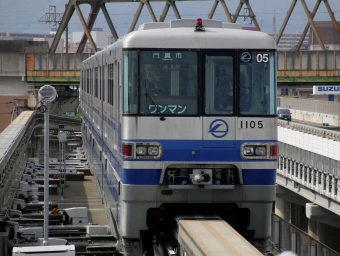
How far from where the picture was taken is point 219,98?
11.6m

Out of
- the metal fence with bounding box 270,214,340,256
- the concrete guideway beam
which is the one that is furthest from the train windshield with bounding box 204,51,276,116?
the concrete guideway beam

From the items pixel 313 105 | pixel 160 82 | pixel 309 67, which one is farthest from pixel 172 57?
pixel 313 105

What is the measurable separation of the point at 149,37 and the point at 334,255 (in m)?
5.79

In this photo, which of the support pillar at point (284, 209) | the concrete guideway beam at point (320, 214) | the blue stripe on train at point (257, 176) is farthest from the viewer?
the support pillar at point (284, 209)

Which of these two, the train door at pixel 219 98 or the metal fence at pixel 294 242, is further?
the metal fence at pixel 294 242

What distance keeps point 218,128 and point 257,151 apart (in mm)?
569

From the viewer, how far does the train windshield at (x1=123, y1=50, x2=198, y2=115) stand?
11469 mm

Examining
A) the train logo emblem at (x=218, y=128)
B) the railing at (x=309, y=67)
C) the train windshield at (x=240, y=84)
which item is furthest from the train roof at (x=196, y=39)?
the railing at (x=309, y=67)

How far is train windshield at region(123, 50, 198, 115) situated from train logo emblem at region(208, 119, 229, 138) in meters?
0.28

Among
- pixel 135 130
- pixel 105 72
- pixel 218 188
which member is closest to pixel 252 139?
pixel 218 188

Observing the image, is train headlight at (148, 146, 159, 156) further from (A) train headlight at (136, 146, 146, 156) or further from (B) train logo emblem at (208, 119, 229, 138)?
(B) train logo emblem at (208, 119, 229, 138)

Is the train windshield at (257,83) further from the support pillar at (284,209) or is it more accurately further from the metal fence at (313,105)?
the metal fence at (313,105)

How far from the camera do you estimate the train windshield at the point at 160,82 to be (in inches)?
452

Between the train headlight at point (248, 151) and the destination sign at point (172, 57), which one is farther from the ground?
the destination sign at point (172, 57)
